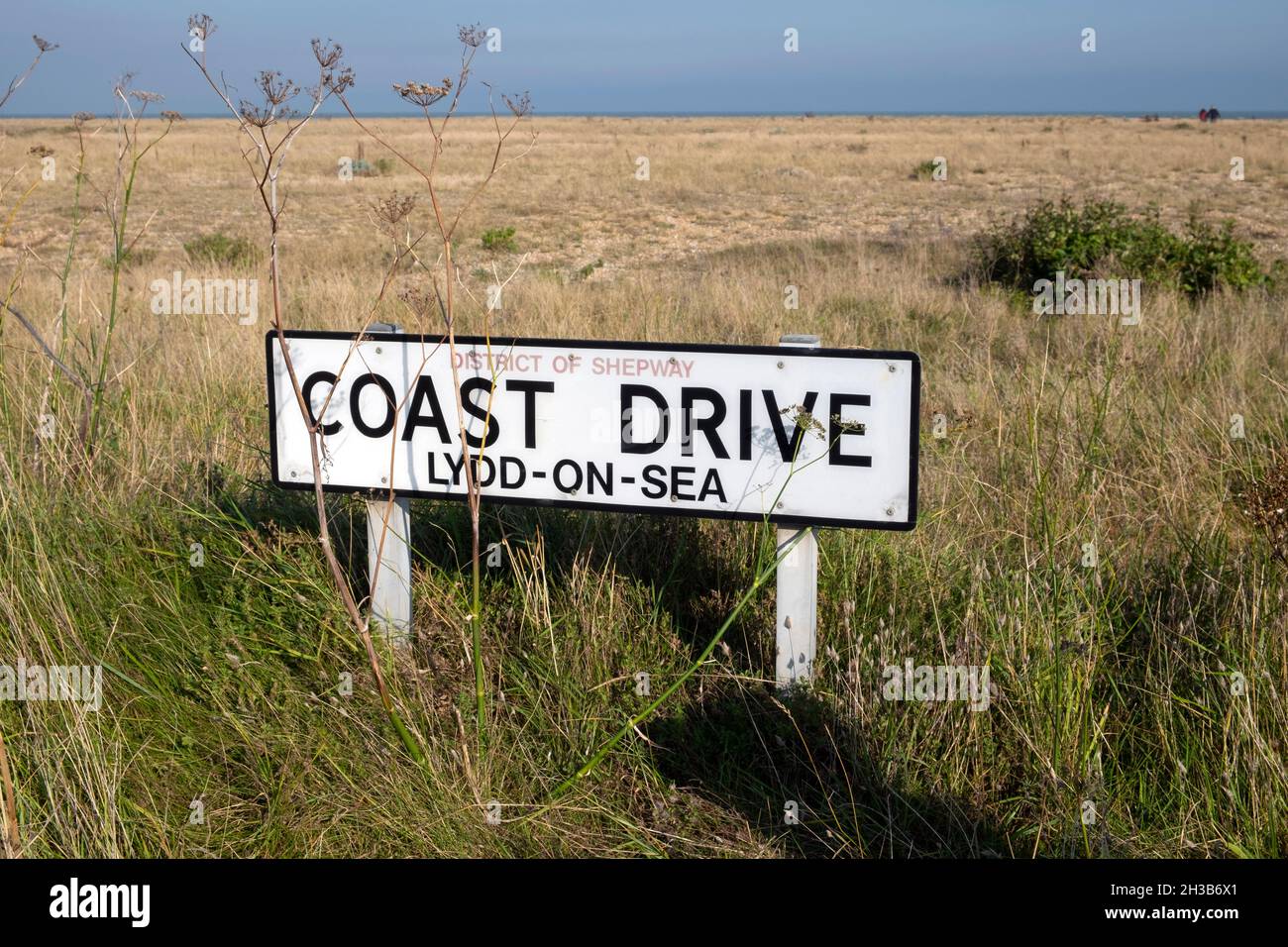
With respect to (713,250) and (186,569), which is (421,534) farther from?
(713,250)

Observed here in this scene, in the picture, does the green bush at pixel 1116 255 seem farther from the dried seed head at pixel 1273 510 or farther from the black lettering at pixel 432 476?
the black lettering at pixel 432 476

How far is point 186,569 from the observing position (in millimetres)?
2812

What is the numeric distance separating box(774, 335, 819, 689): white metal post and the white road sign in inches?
3.2

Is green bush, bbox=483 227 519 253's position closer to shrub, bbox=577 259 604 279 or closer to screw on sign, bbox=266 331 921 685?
shrub, bbox=577 259 604 279

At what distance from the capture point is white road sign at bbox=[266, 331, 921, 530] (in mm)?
2242

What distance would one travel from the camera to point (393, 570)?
8.44 feet

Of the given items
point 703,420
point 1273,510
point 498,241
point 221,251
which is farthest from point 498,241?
point 703,420

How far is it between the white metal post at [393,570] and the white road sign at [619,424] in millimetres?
79

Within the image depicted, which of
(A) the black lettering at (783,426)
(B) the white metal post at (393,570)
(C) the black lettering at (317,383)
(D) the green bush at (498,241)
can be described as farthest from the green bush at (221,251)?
(A) the black lettering at (783,426)

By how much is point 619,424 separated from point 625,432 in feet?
0.07

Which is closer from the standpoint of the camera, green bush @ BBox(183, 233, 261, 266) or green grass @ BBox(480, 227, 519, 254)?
green bush @ BBox(183, 233, 261, 266)

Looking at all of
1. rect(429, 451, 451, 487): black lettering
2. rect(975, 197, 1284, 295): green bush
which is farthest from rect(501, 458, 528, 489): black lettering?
rect(975, 197, 1284, 295): green bush

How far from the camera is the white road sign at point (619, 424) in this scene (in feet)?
7.36

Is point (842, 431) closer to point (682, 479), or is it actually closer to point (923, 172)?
point (682, 479)
